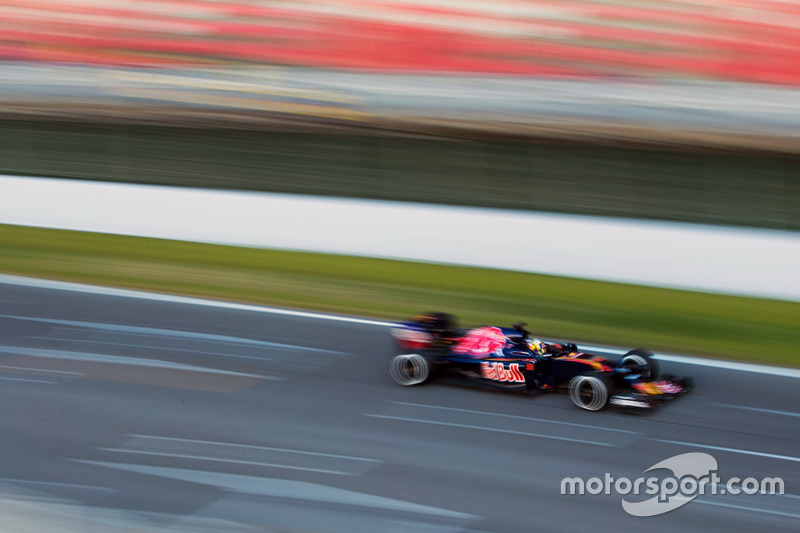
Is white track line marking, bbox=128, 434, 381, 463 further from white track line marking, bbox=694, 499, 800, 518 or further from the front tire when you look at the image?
white track line marking, bbox=694, 499, 800, 518

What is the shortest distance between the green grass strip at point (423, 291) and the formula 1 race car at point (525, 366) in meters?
1.75

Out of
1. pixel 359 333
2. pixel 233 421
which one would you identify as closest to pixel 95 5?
pixel 359 333

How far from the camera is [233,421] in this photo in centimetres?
816

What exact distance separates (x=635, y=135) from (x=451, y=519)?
23.0ft

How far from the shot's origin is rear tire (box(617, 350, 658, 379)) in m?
7.98

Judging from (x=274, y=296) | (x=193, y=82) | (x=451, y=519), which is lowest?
(x=451, y=519)

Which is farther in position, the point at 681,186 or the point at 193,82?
the point at 193,82

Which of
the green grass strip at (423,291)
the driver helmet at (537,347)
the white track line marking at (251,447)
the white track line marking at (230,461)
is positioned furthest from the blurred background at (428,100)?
the white track line marking at (230,461)

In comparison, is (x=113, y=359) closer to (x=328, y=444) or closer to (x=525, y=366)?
(x=328, y=444)

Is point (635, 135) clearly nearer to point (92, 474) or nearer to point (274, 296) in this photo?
point (274, 296)

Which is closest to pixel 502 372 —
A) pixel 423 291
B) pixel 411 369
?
pixel 411 369
